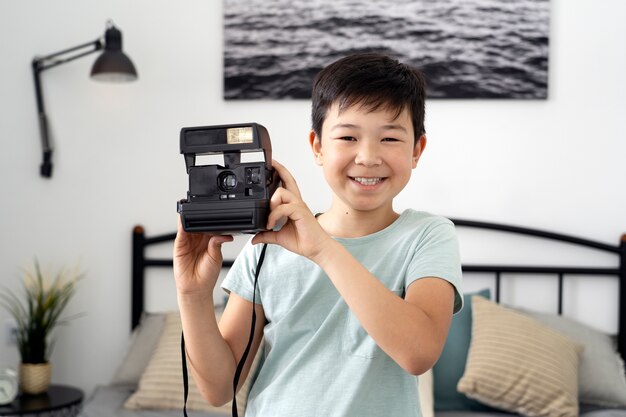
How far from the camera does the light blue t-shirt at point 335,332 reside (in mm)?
936

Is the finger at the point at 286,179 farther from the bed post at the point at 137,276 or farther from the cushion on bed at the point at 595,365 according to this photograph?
the bed post at the point at 137,276

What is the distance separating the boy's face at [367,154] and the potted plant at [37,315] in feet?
6.61

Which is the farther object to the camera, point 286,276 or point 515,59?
point 515,59

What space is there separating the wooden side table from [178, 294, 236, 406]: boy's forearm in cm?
166

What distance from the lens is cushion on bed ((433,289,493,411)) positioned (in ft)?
7.85

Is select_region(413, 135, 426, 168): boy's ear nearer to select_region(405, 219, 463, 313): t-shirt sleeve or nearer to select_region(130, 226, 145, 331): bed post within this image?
select_region(405, 219, 463, 313): t-shirt sleeve

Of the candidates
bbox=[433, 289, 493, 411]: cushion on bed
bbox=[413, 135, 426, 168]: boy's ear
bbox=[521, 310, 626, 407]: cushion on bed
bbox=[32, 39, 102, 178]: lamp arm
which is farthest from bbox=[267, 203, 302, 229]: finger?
bbox=[32, 39, 102, 178]: lamp arm

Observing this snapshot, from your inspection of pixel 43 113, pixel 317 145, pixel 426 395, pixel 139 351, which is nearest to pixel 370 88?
pixel 317 145

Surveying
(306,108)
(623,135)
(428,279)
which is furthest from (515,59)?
(428,279)

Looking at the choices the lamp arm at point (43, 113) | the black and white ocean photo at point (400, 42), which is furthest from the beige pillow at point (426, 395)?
the lamp arm at point (43, 113)

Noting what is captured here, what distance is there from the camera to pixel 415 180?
9.43 feet

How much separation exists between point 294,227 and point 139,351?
1903 millimetres

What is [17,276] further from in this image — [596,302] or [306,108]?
[596,302]

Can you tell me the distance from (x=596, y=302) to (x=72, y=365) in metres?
1.95
